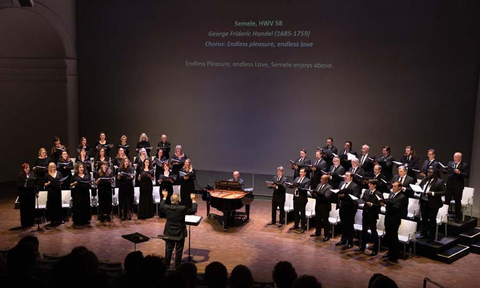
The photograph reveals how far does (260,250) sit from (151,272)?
5.81 m

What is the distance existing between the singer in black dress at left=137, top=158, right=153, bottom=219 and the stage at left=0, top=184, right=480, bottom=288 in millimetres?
235

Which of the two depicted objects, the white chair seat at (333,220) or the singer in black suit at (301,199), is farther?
the singer in black suit at (301,199)

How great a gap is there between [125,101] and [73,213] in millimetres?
4637

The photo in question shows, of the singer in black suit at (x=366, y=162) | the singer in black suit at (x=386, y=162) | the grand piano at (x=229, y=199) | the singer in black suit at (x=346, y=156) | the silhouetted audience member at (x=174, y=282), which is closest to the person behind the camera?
the silhouetted audience member at (x=174, y=282)

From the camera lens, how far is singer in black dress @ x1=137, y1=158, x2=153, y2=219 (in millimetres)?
11086

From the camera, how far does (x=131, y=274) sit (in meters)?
4.04

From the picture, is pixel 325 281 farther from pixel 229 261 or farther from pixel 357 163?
pixel 357 163

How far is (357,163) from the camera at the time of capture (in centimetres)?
1086

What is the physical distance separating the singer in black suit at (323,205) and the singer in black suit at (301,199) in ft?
1.13

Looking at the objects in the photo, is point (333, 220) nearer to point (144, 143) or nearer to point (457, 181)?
point (457, 181)

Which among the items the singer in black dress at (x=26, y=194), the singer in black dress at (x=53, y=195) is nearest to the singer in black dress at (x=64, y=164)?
the singer in black dress at (x=53, y=195)

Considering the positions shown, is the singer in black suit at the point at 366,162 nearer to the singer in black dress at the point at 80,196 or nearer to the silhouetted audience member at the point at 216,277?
the singer in black dress at the point at 80,196

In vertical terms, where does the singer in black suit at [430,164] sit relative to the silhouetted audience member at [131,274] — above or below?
above

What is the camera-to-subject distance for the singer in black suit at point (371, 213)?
9.28 metres
